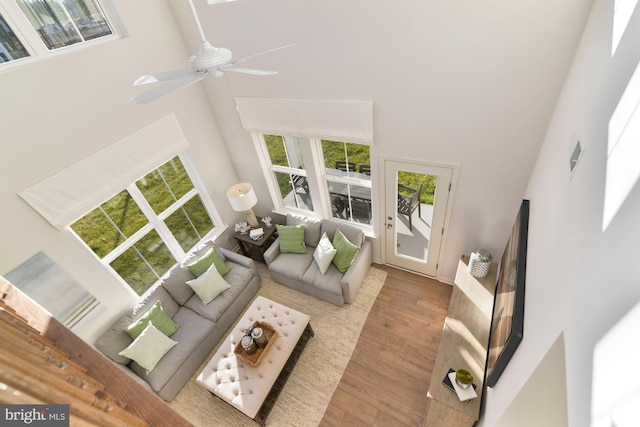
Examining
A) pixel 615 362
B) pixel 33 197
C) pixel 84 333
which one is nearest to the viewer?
pixel 615 362

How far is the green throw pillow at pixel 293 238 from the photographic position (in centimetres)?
459

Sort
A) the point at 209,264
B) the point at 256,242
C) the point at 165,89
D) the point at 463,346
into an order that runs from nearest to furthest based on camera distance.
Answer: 1. the point at 165,89
2. the point at 463,346
3. the point at 209,264
4. the point at 256,242

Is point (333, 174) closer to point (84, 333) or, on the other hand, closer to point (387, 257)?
point (387, 257)

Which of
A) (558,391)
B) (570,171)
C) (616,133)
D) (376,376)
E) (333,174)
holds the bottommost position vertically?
(376,376)

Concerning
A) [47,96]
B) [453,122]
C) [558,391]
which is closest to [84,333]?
[47,96]

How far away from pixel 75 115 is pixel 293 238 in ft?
9.60

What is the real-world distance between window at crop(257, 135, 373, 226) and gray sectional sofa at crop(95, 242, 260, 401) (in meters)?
1.36

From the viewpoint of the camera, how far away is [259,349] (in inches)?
136

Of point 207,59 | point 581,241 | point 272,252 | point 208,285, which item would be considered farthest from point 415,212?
point 207,59

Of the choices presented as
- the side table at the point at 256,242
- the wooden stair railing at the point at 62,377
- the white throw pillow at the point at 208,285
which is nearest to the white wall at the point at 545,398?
the wooden stair railing at the point at 62,377

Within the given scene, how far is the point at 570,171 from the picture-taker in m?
1.53

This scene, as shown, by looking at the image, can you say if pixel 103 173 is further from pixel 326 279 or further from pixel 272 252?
pixel 326 279

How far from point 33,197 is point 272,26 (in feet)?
9.41
